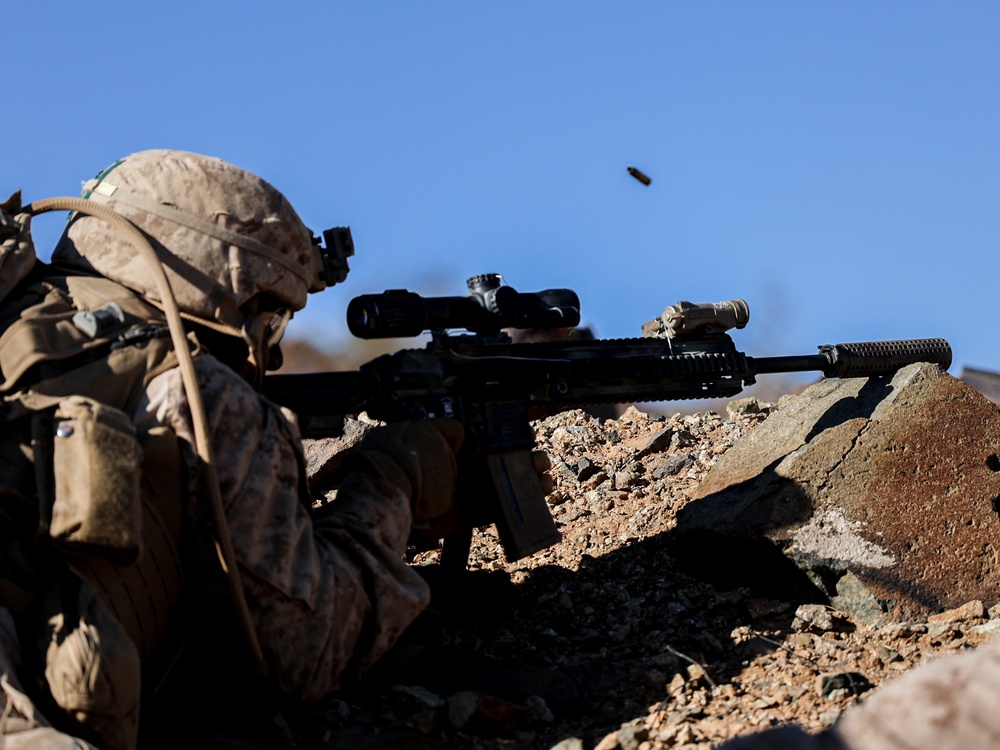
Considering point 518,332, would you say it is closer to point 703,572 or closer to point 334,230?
point 703,572

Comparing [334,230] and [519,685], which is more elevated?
[334,230]

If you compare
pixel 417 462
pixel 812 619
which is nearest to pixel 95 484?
pixel 417 462

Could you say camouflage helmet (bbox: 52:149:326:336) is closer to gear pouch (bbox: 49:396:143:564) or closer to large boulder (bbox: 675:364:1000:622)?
gear pouch (bbox: 49:396:143:564)

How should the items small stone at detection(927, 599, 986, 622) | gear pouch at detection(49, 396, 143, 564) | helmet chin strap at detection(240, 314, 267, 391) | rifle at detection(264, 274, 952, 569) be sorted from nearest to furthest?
gear pouch at detection(49, 396, 143, 564)
helmet chin strap at detection(240, 314, 267, 391)
small stone at detection(927, 599, 986, 622)
rifle at detection(264, 274, 952, 569)

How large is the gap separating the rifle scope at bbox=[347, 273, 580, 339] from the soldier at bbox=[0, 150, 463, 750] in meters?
0.58

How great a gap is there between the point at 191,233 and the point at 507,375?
1.73m

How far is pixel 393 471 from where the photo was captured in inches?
170

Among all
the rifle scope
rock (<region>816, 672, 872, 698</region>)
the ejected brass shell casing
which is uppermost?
the ejected brass shell casing

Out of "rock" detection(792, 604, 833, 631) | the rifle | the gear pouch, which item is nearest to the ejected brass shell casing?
the rifle

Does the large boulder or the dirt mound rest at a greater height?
the large boulder

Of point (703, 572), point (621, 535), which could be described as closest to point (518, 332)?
point (621, 535)

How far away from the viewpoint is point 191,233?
3924 millimetres

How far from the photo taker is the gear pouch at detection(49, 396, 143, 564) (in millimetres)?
3193

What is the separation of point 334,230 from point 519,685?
1745 millimetres
